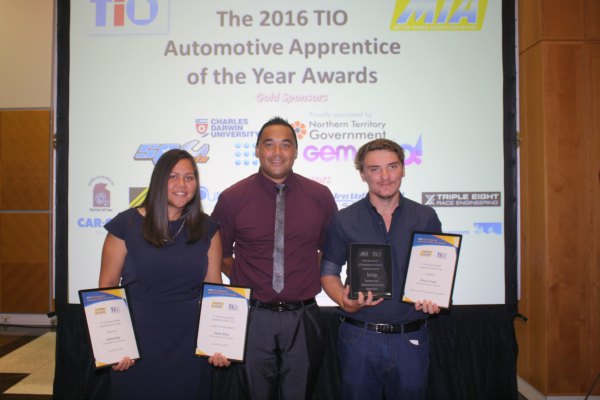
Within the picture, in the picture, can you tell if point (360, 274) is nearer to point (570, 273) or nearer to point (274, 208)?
point (274, 208)

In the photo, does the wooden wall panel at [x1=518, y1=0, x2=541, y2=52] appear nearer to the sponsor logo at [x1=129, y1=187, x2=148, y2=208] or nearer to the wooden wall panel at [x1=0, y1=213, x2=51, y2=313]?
the sponsor logo at [x1=129, y1=187, x2=148, y2=208]

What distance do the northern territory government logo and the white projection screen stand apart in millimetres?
Answer: 10

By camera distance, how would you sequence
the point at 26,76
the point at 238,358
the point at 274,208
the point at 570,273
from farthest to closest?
the point at 26,76 < the point at 570,273 < the point at 274,208 < the point at 238,358

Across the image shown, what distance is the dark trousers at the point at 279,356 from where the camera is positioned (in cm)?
212

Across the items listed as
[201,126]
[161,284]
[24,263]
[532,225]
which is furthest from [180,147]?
[24,263]

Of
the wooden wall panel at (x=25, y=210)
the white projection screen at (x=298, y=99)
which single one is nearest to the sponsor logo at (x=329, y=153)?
the white projection screen at (x=298, y=99)

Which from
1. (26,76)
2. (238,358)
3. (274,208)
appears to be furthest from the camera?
(26,76)

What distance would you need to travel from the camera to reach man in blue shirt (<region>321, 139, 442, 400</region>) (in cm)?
191

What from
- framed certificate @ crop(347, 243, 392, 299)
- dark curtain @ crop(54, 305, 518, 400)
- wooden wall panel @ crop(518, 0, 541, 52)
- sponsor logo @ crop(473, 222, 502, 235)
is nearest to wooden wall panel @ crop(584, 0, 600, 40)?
wooden wall panel @ crop(518, 0, 541, 52)

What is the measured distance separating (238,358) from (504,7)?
3.01m

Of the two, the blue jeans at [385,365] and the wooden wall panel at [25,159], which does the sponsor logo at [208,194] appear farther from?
the wooden wall panel at [25,159]

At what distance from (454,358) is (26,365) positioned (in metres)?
3.89

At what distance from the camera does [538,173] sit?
3.05 metres

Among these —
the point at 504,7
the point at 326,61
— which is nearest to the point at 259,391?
the point at 326,61
